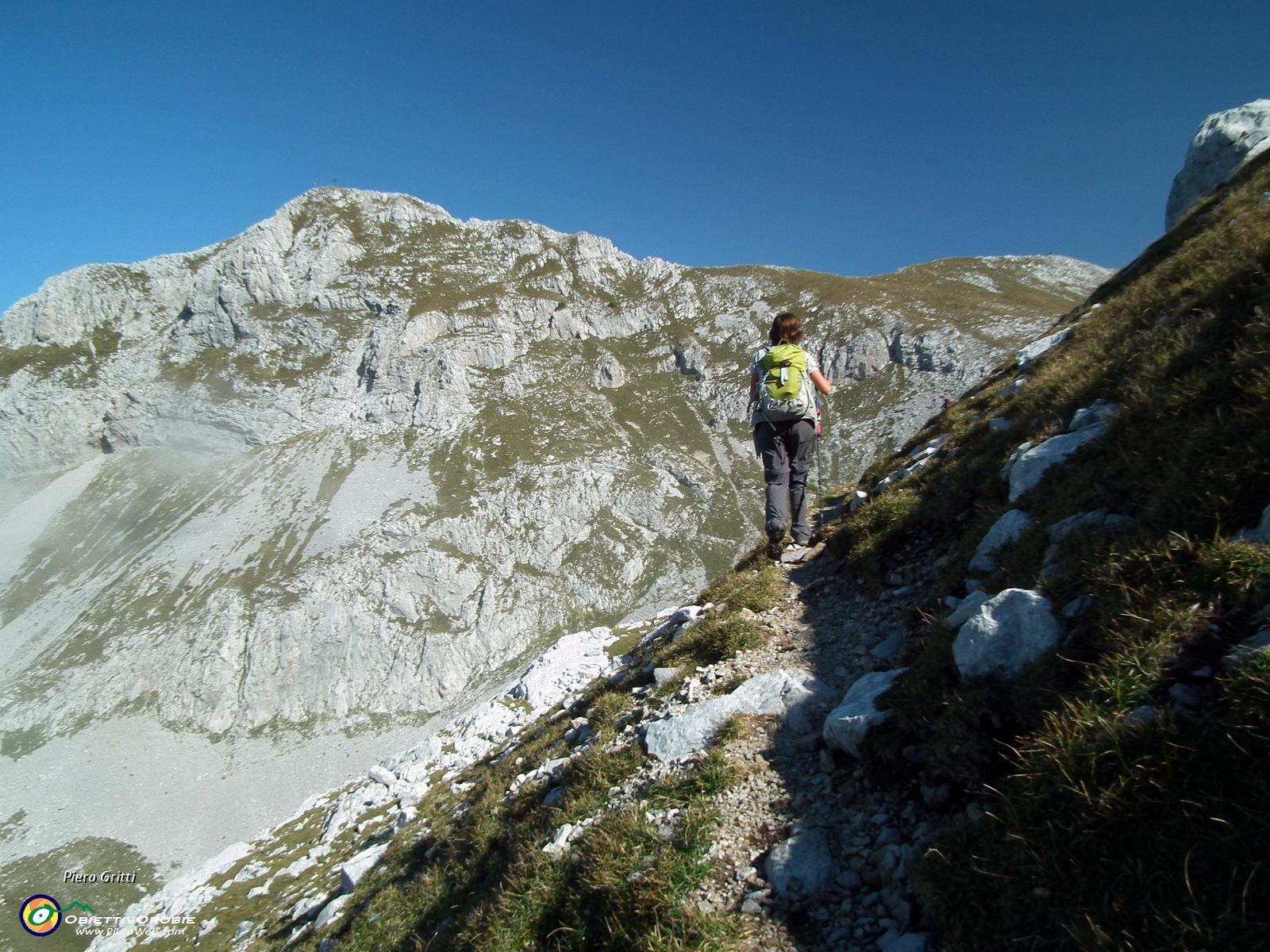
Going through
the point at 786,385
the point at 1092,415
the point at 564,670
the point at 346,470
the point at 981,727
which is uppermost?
the point at 346,470

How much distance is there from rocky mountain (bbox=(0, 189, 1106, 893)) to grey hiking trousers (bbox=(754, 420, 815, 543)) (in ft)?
333

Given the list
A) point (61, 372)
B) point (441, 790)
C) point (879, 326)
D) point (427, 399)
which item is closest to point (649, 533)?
point (427, 399)

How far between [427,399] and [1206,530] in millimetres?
158633

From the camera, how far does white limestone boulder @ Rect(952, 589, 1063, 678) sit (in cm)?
401

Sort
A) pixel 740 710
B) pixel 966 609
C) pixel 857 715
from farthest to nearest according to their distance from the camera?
1. pixel 740 710
2. pixel 966 609
3. pixel 857 715

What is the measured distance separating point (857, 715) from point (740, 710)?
1.49 meters

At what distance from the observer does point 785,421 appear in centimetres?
1049

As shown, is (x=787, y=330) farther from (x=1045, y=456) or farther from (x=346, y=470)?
(x=346, y=470)

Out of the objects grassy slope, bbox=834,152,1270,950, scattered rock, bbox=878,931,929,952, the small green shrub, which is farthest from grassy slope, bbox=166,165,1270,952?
the small green shrub

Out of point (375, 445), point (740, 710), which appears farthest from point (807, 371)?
point (375, 445)

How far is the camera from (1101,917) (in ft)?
8.09

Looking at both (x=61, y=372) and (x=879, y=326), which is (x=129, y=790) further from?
(x=879, y=326)

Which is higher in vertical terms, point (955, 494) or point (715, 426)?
point (715, 426)

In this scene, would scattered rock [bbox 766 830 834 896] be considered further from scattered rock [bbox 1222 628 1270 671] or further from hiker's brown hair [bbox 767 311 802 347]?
hiker's brown hair [bbox 767 311 802 347]
